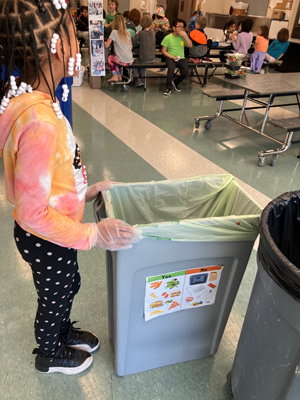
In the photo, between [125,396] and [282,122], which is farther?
[282,122]

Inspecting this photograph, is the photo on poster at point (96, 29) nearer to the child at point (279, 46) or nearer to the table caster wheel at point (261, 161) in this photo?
the table caster wheel at point (261, 161)

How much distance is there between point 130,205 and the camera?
131cm

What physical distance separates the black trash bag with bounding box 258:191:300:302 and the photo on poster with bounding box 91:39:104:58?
4.63 m

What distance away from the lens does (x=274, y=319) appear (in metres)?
0.92

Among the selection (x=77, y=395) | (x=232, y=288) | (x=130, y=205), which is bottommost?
(x=77, y=395)

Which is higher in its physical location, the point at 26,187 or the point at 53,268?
the point at 26,187

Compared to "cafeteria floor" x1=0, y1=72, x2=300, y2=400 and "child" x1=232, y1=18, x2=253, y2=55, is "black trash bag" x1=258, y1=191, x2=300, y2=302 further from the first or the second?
"child" x1=232, y1=18, x2=253, y2=55

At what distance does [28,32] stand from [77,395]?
1.31 m

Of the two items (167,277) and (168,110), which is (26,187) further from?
(168,110)

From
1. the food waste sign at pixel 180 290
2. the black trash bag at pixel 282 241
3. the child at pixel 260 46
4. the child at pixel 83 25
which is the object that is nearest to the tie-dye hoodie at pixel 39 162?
the food waste sign at pixel 180 290

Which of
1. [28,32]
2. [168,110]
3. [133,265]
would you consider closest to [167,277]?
[133,265]

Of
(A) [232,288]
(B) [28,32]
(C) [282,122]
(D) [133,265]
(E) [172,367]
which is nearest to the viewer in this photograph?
(B) [28,32]

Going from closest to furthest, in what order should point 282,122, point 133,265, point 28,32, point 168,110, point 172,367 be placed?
1. point 28,32
2. point 133,265
3. point 172,367
4. point 282,122
5. point 168,110

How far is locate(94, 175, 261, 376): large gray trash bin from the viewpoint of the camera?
1.04m
